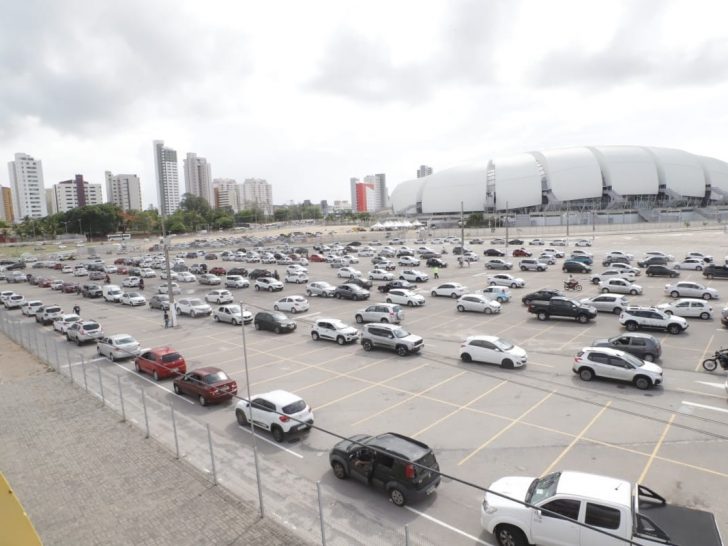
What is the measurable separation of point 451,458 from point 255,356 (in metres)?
14.9

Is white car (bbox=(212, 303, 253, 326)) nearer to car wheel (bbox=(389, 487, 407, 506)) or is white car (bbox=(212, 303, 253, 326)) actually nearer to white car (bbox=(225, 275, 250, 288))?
white car (bbox=(225, 275, 250, 288))

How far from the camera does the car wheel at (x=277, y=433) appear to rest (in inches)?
603

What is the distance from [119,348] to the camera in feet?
87.6

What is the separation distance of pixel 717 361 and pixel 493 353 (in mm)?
9415

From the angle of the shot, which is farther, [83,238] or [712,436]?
[83,238]

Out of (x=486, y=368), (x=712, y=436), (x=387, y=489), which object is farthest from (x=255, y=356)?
(x=712, y=436)

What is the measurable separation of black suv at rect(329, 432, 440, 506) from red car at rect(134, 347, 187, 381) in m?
12.6

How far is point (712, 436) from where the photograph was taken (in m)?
14.6

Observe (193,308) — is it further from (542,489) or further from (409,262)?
(542,489)

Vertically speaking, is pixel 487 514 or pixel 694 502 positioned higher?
pixel 487 514

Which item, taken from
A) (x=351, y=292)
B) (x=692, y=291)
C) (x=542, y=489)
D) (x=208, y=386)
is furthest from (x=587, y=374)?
(x=351, y=292)

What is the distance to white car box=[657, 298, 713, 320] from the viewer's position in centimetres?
3041

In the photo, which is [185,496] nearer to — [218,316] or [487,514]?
[487,514]

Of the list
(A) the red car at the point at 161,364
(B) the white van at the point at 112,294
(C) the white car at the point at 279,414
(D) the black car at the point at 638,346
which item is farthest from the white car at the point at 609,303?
(B) the white van at the point at 112,294
